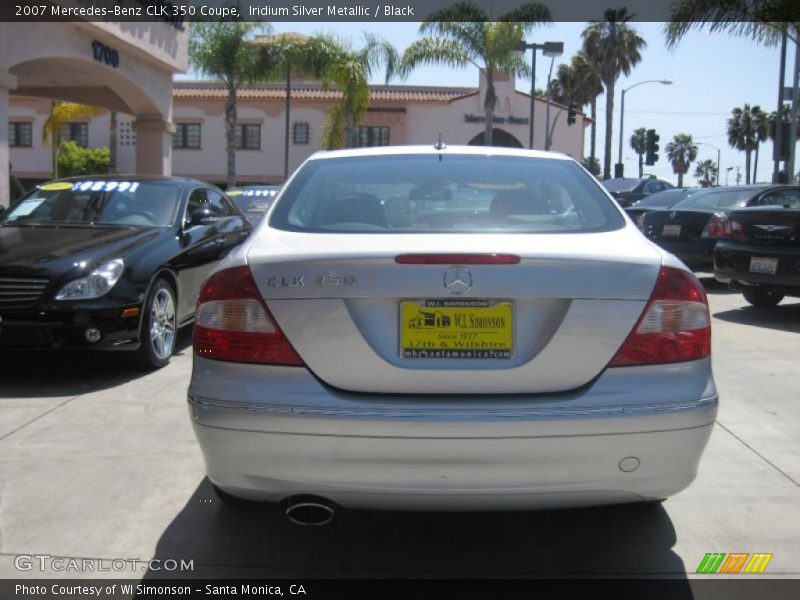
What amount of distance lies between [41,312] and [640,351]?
420 cm

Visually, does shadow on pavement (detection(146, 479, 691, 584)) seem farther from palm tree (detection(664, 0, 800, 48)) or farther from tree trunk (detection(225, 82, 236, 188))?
tree trunk (detection(225, 82, 236, 188))

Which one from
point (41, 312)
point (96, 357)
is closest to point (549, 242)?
point (41, 312)

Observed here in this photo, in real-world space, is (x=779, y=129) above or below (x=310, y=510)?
above

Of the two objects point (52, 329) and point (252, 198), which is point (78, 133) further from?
point (52, 329)

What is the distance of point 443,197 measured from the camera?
3.48 metres

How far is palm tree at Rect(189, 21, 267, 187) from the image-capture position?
28578 millimetres

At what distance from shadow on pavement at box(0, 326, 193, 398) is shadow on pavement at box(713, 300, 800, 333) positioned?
5791mm

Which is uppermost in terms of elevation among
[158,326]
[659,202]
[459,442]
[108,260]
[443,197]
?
[659,202]

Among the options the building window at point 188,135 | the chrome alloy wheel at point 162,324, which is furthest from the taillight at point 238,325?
the building window at point 188,135

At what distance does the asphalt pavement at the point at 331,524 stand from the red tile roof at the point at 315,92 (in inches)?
1461

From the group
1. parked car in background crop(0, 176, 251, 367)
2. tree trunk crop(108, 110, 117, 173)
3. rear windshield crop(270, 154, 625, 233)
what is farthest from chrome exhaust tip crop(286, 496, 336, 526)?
tree trunk crop(108, 110, 117, 173)

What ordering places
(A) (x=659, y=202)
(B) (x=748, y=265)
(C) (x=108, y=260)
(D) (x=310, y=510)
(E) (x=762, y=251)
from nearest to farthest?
(D) (x=310, y=510) < (C) (x=108, y=260) < (E) (x=762, y=251) < (B) (x=748, y=265) < (A) (x=659, y=202)

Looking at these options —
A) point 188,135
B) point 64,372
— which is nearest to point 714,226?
point 64,372

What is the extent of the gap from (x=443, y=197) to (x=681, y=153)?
114509mm
